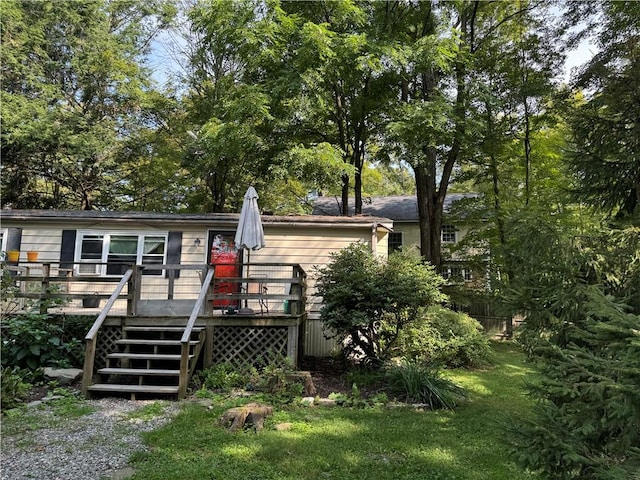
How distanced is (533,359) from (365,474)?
1.84 meters

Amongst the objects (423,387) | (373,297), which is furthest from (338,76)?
(423,387)

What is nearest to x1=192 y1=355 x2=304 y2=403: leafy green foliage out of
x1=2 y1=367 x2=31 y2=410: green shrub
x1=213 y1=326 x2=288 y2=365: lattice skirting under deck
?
x1=213 y1=326 x2=288 y2=365: lattice skirting under deck

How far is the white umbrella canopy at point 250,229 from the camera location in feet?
26.6

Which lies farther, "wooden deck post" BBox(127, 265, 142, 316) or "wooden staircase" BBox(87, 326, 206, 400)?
"wooden deck post" BBox(127, 265, 142, 316)

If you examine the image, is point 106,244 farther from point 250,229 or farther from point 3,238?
point 250,229

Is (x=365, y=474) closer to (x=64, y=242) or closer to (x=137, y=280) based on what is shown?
(x=137, y=280)

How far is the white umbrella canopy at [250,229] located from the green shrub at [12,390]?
397 cm

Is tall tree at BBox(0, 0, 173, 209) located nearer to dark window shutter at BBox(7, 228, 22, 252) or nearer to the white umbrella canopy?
dark window shutter at BBox(7, 228, 22, 252)

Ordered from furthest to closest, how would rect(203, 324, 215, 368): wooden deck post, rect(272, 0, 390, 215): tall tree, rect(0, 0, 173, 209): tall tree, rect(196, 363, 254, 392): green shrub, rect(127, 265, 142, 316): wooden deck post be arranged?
rect(0, 0, 173, 209): tall tree
rect(272, 0, 390, 215): tall tree
rect(127, 265, 142, 316): wooden deck post
rect(203, 324, 215, 368): wooden deck post
rect(196, 363, 254, 392): green shrub

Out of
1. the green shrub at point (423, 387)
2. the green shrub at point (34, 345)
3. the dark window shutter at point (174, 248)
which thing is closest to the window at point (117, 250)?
the dark window shutter at point (174, 248)

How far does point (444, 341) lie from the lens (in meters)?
8.98

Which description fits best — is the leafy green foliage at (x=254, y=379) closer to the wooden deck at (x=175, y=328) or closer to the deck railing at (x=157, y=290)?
the wooden deck at (x=175, y=328)

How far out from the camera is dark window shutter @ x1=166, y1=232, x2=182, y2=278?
10.0 m

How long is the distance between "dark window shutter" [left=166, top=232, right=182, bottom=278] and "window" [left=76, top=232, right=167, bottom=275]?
137 millimetres
